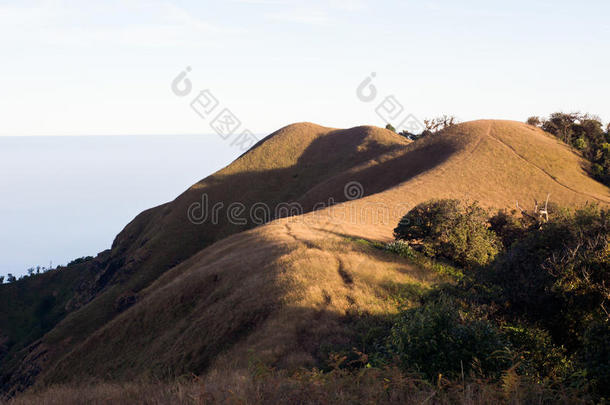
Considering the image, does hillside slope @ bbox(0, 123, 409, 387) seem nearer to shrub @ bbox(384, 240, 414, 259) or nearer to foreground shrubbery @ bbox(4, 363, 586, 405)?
shrub @ bbox(384, 240, 414, 259)

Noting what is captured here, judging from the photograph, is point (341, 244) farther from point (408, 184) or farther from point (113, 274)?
point (113, 274)

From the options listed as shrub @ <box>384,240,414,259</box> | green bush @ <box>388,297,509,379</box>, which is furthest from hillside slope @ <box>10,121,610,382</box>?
green bush @ <box>388,297,509,379</box>

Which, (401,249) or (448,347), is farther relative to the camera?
(401,249)

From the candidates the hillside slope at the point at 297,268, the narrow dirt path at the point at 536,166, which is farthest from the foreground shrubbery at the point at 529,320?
the narrow dirt path at the point at 536,166

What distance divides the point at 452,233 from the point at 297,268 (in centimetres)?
873

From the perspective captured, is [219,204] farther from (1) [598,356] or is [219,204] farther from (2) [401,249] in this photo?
(1) [598,356]

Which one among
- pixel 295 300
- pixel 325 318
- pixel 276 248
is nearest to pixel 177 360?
pixel 295 300

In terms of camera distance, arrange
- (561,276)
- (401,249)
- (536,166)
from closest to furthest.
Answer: (561,276), (401,249), (536,166)

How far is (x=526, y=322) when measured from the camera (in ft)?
35.2

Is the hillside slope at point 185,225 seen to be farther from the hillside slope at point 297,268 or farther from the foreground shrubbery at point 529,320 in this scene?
the foreground shrubbery at point 529,320

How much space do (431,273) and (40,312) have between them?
6559 centimetres

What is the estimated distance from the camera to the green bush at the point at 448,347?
7391 millimetres

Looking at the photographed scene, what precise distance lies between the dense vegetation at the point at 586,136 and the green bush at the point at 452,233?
38.1 metres

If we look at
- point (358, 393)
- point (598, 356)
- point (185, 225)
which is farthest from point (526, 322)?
point (185, 225)
